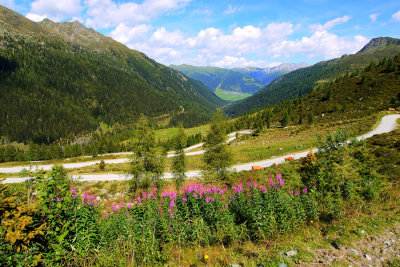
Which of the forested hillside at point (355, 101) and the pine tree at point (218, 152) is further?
the forested hillside at point (355, 101)

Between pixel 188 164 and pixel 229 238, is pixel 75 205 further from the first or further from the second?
pixel 188 164

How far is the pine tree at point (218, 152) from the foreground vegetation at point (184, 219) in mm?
Result: 11151

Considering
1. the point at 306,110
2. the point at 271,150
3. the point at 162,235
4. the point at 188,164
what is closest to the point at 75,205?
the point at 162,235

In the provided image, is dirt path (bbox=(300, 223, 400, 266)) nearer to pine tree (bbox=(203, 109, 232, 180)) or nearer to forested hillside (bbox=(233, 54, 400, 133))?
pine tree (bbox=(203, 109, 232, 180))

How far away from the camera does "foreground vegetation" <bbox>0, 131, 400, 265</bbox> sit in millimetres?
4324

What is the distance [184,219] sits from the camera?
24.3ft

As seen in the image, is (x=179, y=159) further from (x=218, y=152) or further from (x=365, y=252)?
(x=365, y=252)

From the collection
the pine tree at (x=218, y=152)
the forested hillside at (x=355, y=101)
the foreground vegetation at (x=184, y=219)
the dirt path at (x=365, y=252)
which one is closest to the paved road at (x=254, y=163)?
the pine tree at (x=218, y=152)

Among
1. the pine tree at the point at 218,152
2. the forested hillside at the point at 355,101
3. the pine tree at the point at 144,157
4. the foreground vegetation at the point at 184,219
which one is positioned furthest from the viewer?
the forested hillside at the point at 355,101

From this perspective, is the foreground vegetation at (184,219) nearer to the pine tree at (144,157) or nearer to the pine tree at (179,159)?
the pine tree at (144,157)

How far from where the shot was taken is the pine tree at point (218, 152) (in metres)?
20.7

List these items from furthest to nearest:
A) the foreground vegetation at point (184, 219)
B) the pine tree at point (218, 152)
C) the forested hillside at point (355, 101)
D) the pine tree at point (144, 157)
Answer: the forested hillside at point (355, 101) < the pine tree at point (218, 152) < the pine tree at point (144, 157) < the foreground vegetation at point (184, 219)

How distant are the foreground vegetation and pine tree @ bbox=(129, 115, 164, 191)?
1262 cm

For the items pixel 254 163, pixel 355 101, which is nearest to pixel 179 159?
pixel 254 163
